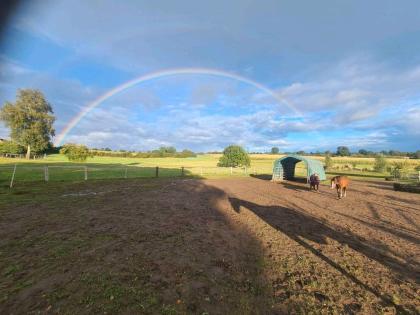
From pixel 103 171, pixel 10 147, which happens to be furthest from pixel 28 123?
pixel 103 171

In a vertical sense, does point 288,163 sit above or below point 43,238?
above

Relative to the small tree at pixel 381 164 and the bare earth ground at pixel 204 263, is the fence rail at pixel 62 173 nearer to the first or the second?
the bare earth ground at pixel 204 263

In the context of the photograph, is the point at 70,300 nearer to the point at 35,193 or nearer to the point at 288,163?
the point at 35,193

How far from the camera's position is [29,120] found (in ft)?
202

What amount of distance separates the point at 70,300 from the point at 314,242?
6.58 metres

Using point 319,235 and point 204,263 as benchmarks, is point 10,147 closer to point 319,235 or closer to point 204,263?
point 204,263

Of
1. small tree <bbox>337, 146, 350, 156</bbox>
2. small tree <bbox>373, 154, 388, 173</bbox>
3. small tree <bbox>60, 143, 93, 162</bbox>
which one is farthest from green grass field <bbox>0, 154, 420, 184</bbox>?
small tree <bbox>337, 146, 350, 156</bbox>

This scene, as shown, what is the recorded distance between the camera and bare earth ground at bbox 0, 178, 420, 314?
4.03 metres

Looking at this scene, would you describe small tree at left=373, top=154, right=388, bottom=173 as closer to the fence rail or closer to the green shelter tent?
the green shelter tent

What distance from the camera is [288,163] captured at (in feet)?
107

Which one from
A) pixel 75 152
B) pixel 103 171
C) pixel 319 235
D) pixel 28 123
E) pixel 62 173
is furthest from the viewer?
pixel 28 123

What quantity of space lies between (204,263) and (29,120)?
2938 inches

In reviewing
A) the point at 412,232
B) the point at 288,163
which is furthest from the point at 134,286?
the point at 288,163

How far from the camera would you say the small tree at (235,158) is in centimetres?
6475
